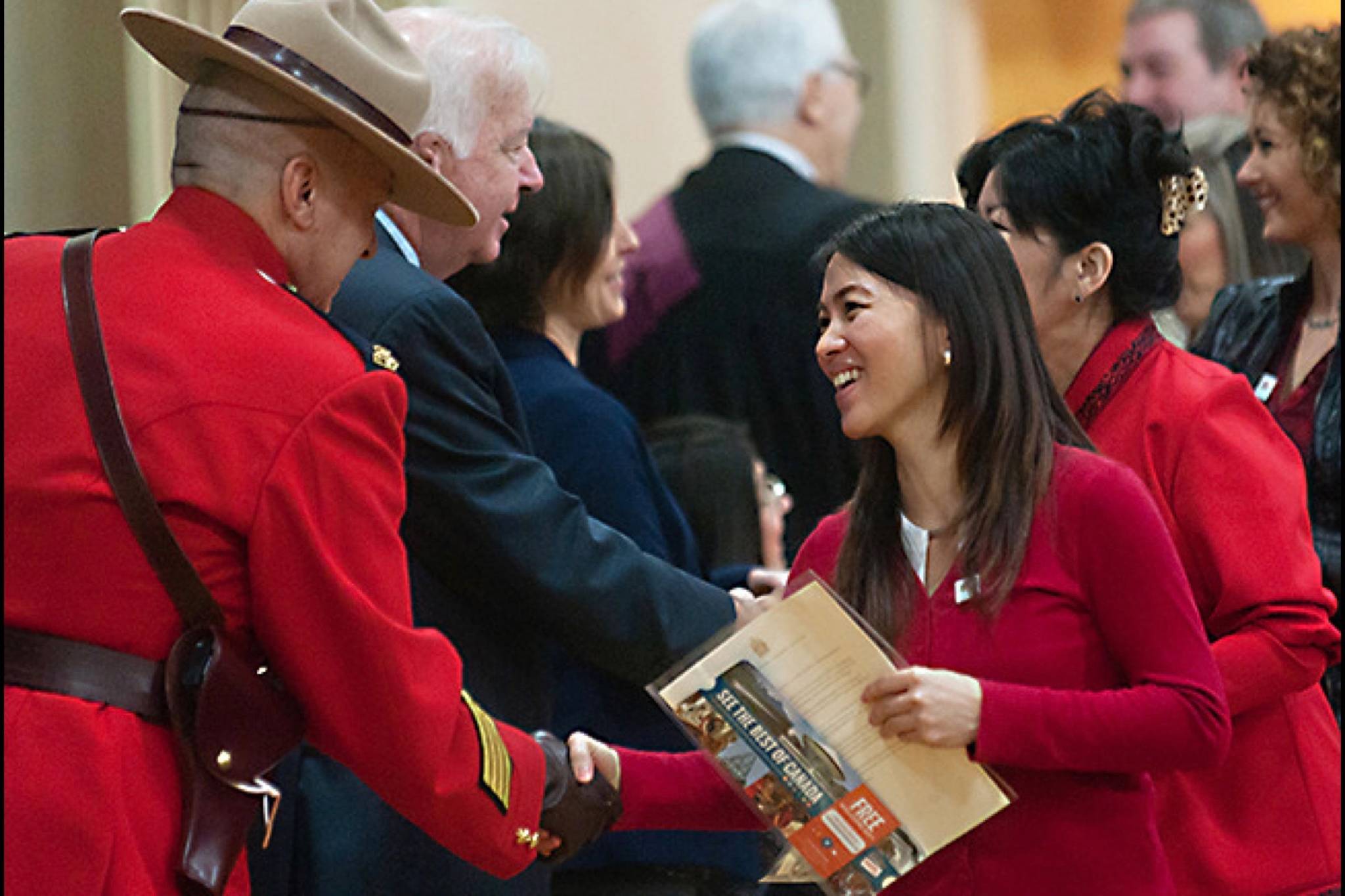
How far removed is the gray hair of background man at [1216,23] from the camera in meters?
5.82

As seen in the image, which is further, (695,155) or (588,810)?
(695,155)

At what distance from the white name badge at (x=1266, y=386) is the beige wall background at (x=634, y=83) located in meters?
1.62

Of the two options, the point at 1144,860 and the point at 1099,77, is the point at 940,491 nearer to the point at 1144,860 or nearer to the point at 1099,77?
the point at 1144,860

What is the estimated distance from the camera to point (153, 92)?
127 inches

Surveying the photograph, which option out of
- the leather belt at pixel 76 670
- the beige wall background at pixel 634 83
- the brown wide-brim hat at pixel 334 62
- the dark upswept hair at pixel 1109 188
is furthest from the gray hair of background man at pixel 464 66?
the leather belt at pixel 76 670

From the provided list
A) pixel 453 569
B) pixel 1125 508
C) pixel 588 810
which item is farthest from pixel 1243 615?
pixel 453 569

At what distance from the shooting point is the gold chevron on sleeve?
2514 millimetres

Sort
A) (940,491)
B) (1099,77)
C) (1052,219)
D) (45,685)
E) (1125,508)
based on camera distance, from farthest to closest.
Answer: (1099,77), (1052,219), (940,491), (1125,508), (45,685)

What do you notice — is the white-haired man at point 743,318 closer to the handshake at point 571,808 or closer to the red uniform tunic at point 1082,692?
the handshake at point 571,808

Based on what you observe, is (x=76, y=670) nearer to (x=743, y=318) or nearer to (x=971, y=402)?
(x=971, y=402)

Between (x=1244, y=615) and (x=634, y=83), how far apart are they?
541cm

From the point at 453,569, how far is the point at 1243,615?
114cm

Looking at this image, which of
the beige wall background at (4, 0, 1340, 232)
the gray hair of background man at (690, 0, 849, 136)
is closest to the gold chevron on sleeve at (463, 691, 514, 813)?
the beige wall background at (4, 0, 1340, 232)

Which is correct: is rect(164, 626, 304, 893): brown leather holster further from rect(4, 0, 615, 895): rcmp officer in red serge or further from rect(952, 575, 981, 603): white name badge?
rect(952, 575, 981, 603): white name badge
